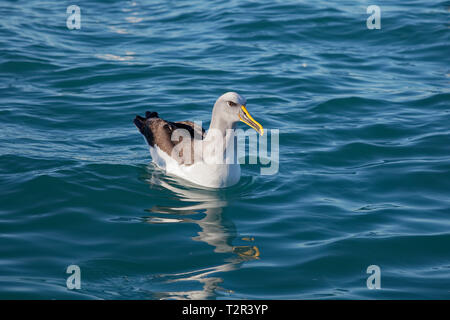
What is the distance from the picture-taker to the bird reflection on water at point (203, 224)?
7492mm

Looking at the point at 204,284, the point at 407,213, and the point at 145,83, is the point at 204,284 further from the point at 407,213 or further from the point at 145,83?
the point at 145,83

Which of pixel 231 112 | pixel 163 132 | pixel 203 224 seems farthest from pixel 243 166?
pixel 203 224

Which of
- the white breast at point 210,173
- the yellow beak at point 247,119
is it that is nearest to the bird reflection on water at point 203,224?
the white breast at point 210,173

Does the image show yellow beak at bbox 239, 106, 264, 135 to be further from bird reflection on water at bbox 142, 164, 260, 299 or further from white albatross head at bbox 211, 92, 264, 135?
bird reflection on water at bbox 142, 164, 260, 299

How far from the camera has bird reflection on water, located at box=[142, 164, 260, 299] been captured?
7.49 meters

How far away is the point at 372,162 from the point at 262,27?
8988mm

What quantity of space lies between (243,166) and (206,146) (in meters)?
1.51

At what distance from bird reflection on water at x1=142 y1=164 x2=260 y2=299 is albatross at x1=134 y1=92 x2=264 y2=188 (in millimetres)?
229

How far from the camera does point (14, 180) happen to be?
33.2 feet

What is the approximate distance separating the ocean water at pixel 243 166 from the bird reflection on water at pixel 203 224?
3cm

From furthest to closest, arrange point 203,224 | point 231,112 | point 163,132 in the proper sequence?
point 163,132 < point 231,112 < point 203,224

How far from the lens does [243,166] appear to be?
11516 mm

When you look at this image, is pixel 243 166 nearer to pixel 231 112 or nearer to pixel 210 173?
pixel 210 173

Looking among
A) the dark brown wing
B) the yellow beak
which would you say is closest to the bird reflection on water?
the dark brown wing
